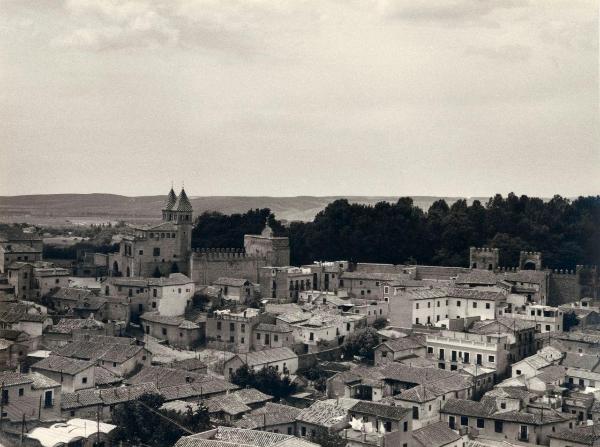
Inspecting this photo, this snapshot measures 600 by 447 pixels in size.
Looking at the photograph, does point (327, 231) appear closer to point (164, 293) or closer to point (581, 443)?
point (164, 293)

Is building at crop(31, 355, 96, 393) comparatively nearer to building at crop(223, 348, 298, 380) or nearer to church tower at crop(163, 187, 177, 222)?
building at crop(223, 348, 298, 380)

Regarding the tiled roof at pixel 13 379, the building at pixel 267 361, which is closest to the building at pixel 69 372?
the tiled roof at pixel 13 379

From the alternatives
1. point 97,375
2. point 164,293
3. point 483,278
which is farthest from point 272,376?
point 483,278

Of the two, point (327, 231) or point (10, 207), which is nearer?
point (327, 231)

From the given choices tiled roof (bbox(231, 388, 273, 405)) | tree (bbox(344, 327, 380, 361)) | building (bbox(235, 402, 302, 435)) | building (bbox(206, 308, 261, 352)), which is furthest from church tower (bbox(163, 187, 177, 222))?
building (bbox(235, 402, 302, 435))

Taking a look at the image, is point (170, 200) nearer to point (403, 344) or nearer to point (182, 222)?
point (182, 222)

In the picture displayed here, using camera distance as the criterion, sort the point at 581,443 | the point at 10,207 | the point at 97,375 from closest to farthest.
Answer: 1. the point at 581,443
2. the point at 97,375
3. the point at 10,207
